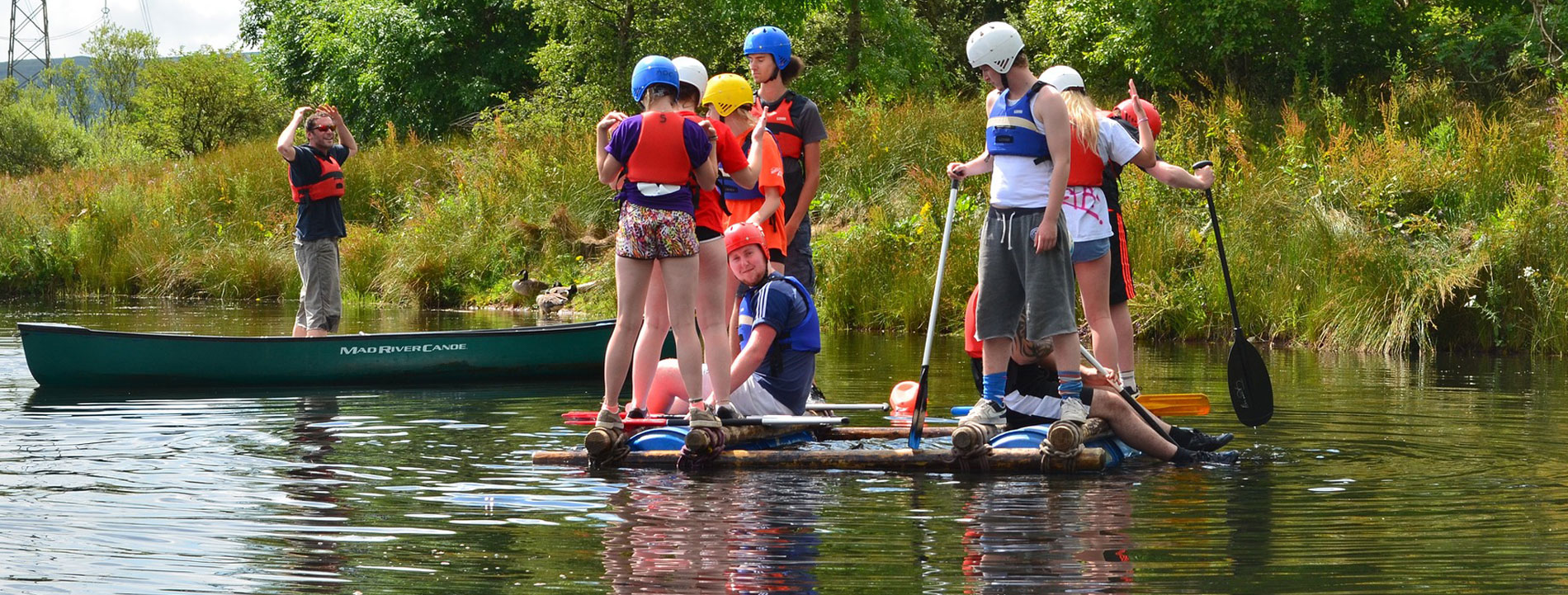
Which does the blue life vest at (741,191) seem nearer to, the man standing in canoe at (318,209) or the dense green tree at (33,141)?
the man standing in canoe at (318,209)

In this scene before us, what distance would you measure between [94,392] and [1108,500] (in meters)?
6.51

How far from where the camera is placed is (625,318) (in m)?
6.27

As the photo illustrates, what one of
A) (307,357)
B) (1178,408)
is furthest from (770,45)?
(307,357)

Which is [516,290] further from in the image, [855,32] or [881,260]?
[855,32]

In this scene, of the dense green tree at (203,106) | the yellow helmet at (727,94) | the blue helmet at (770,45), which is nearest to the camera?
the yellow helmet at (727,94)

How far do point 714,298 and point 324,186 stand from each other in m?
4.80

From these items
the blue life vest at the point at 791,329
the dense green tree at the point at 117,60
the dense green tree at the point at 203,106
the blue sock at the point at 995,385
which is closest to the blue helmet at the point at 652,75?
the blue life vest at the point at 791,329

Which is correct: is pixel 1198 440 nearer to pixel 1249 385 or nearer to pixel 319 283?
pixel 1249 385

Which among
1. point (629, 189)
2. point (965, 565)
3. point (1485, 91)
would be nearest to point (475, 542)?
point (965, 565)

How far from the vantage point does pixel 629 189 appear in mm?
6215

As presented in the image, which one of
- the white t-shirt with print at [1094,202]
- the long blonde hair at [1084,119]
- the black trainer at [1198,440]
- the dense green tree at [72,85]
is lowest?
the black trainer at [1198,440]

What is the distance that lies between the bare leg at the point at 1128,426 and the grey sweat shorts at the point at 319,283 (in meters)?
5.78

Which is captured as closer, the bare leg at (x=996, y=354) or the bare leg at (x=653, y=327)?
the bare leg at (x=996, y=354)

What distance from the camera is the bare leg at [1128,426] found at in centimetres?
634
